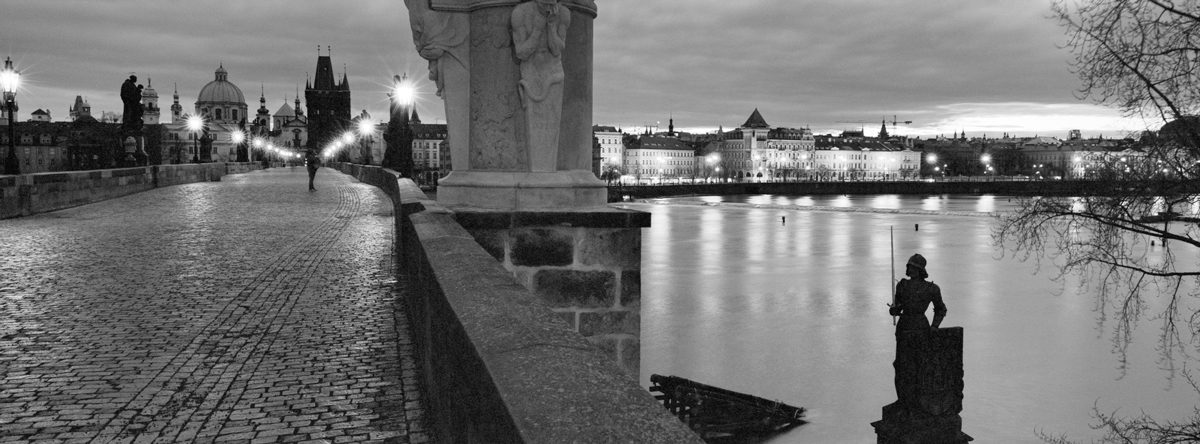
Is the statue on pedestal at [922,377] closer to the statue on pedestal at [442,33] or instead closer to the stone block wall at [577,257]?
the stone block wall at [577,257]

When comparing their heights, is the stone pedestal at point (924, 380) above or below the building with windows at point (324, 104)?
below

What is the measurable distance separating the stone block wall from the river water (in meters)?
11.0

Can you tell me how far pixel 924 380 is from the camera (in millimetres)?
11133

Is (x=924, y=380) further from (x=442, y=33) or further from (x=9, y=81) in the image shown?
(x=9, y=81)

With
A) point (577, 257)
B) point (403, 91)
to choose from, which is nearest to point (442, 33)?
point (577, 257)

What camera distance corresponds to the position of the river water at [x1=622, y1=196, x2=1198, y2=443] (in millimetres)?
18406

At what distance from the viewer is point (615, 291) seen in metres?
6.12

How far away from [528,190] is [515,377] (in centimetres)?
423

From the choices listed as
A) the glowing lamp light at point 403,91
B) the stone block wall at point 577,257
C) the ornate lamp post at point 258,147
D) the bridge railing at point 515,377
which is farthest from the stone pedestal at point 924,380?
the ornate lamp post at point 258,147

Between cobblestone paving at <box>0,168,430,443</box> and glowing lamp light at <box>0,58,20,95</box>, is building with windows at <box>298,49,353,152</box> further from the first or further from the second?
cobblestone paving at <box>0,168,430,443</box>

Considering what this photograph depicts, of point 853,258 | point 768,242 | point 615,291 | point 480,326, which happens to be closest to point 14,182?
point 615,291

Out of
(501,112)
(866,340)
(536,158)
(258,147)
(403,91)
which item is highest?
(258,147)

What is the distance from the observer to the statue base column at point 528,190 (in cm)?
631

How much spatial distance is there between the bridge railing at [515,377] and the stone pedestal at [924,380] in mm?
8196
